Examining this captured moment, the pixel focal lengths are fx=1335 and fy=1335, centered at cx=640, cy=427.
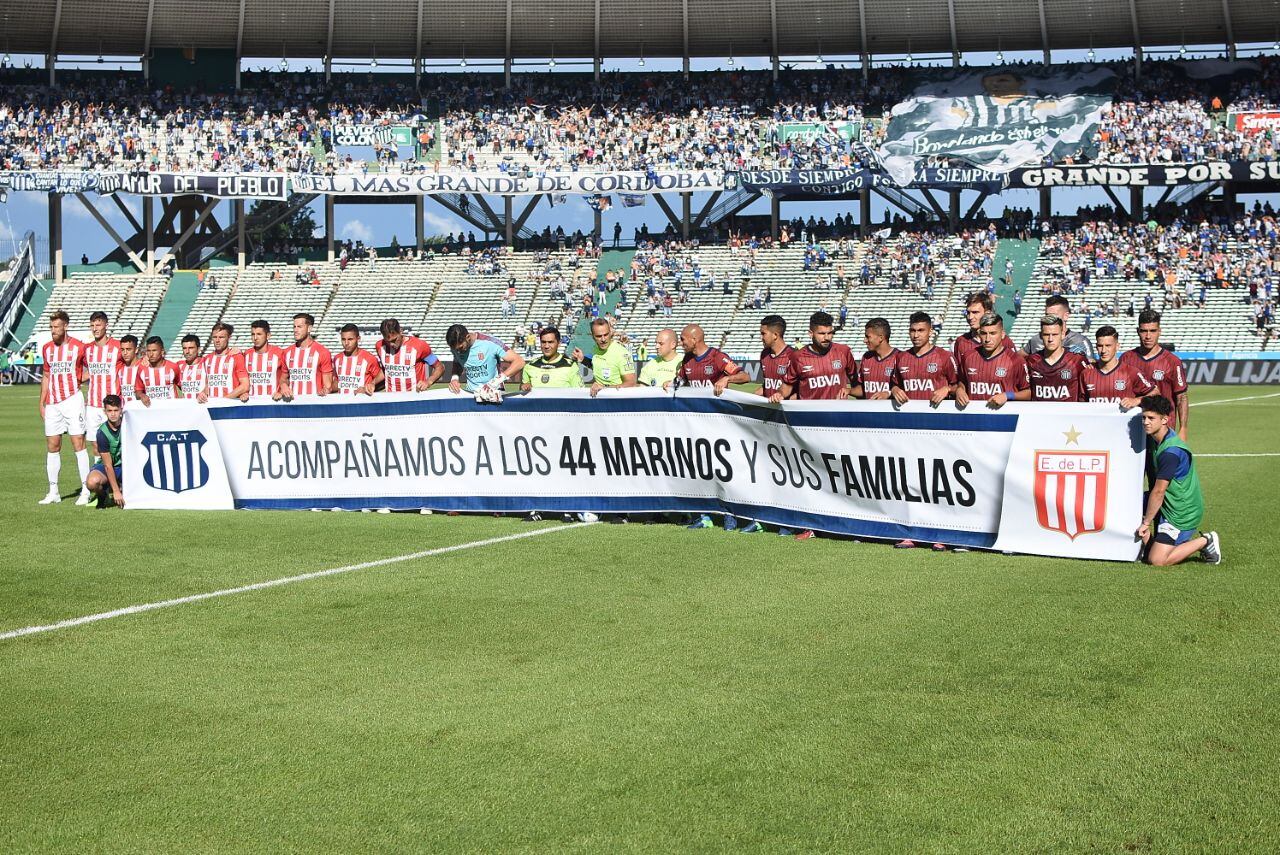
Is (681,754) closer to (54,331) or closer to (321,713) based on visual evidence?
(321,713)

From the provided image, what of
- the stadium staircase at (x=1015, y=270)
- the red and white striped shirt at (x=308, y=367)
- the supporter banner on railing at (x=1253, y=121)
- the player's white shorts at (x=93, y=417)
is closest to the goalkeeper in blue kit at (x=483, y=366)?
the red and white striped shirt at (x=308, y=367)

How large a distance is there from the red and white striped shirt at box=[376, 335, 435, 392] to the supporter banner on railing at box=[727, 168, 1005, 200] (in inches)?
1536

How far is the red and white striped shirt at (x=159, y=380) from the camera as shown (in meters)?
14.8

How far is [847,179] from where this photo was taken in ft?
168

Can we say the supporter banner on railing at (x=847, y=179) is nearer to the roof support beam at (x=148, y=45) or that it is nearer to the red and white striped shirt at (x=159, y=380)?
the roof support beam at (x=148, y=45)

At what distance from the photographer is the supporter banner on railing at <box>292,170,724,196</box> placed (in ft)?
171

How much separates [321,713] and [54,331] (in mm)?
10090

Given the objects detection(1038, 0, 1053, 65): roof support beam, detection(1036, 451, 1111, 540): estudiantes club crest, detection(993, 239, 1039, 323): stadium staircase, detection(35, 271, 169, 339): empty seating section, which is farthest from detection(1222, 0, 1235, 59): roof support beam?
detection(1036, 451, 1111, 540): estudiantes club crest

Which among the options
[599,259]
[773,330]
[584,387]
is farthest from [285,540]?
[599,259]

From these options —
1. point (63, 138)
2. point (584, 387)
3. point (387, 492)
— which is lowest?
point (387, 492)

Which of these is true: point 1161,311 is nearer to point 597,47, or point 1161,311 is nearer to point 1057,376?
point 597,47

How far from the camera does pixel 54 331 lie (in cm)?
1435

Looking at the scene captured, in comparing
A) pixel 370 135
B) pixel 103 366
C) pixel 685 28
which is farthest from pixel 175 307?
pixel 103 366

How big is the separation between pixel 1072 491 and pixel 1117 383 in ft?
4.56
